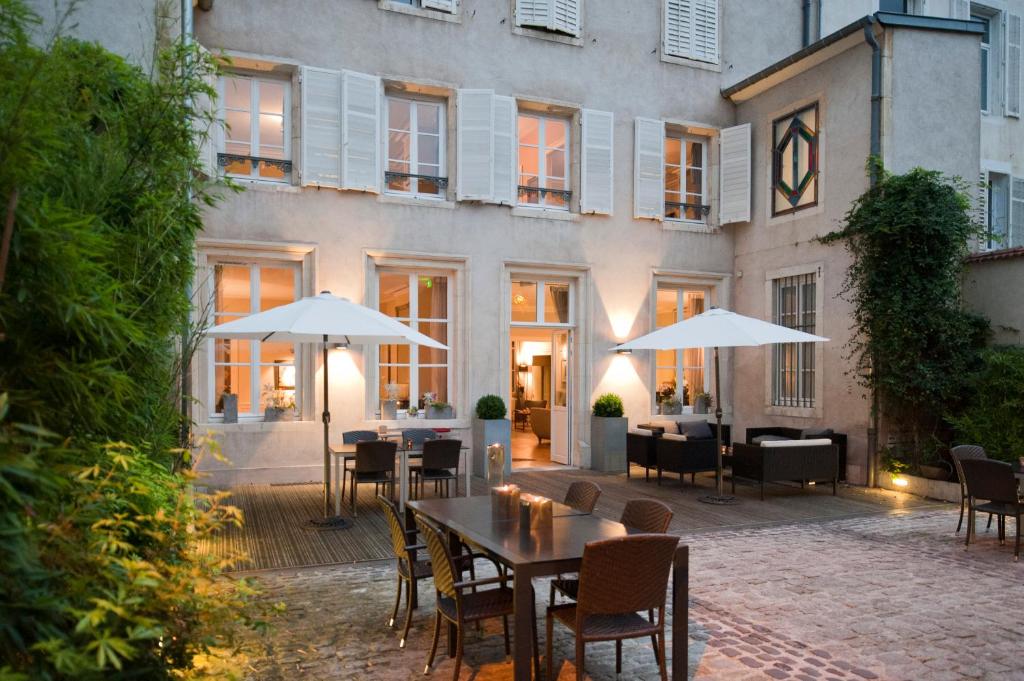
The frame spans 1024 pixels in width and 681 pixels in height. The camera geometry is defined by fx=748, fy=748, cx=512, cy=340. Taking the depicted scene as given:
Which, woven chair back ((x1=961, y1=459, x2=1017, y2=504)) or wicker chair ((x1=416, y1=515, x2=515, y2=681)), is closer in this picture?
wicker chair ((x1=416, y1=515, x2=515, y2=681))

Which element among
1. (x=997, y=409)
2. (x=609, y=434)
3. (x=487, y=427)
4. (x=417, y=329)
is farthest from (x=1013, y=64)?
(x=417, y=329)

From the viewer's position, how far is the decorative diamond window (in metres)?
10.6

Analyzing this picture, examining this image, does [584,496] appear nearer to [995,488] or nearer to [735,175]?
[995,488]

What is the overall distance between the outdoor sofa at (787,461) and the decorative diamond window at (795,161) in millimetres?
3752

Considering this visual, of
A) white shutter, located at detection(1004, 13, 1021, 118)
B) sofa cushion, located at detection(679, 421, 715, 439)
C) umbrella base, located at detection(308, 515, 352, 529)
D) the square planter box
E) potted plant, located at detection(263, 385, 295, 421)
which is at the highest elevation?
white shutter, located at detection(1004, 13, 1021, 118)

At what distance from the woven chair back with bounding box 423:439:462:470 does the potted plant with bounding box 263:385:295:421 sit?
278cm

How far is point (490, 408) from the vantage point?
10.2m

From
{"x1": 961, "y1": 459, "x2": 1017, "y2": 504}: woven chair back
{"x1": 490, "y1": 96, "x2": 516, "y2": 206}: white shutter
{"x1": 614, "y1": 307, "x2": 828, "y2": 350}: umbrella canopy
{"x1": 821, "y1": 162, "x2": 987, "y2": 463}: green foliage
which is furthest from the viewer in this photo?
{"x1": 490, "y1": 96, "x2": 516, "y2": 206}: white shutter

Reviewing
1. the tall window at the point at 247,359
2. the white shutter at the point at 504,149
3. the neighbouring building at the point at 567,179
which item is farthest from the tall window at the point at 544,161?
the tall window at the point at 247,359

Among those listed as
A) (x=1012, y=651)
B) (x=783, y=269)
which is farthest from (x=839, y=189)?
(x=1012, y=651)

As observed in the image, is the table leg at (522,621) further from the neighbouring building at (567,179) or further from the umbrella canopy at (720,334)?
the neighbouring building at (567,179)

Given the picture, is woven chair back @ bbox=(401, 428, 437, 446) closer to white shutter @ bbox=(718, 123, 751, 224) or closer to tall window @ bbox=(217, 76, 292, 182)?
tall window @ bbox=(217, 76, 292, 182)

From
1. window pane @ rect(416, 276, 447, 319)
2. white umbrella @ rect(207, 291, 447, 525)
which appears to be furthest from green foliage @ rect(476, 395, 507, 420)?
white umbrella @ rect(207, 291, 447, 525)

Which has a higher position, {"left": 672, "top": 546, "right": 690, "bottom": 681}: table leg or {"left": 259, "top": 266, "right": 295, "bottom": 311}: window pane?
{"left": 259, "top": 266, "right": 295, "bottom": 311}: window pane
